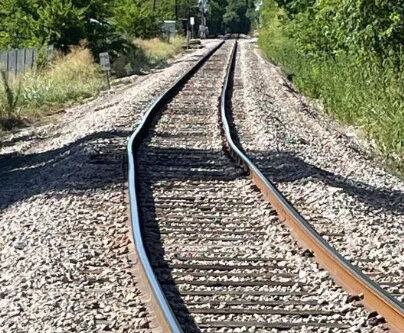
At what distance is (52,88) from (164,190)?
18.8 metres

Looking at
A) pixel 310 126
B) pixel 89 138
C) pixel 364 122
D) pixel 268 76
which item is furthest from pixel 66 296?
pixel 268 76

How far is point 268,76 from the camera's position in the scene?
122 feet

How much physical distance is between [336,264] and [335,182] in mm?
4454

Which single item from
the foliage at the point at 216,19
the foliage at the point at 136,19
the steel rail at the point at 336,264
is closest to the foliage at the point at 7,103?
the steel rail at the point at 336,264

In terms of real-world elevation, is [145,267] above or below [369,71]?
below

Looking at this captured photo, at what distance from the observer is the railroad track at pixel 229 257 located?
6.43 m

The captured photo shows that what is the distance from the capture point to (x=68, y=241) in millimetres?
8492

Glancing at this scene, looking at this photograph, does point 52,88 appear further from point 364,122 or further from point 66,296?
point 66,296

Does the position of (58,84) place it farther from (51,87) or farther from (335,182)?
(335,182)

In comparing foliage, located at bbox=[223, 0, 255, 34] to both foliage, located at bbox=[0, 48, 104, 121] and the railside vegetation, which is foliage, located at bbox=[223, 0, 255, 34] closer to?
the railside vegetation

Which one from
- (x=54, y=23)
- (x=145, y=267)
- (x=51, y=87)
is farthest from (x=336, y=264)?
(x=54, y=23)

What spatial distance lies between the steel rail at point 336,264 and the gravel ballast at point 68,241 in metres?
1.63

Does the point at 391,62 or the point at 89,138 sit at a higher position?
the point at 391,62

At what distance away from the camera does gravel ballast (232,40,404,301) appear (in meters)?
8.24
